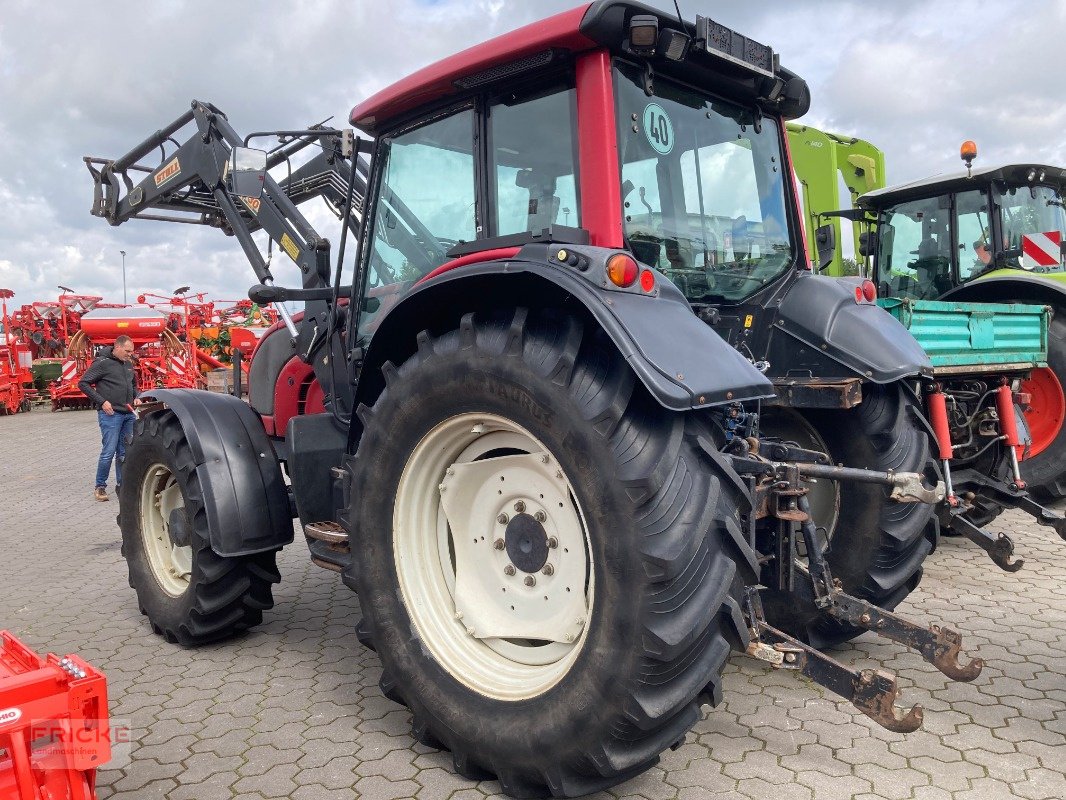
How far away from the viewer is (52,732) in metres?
2.16

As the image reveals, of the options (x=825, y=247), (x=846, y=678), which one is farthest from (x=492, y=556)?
(x=825, y=247)

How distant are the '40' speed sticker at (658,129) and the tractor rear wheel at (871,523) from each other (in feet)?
4.34

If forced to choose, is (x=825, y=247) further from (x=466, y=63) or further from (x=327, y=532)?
(x=327, y=532)

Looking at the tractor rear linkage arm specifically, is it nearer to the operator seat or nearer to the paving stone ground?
the paving stone ground

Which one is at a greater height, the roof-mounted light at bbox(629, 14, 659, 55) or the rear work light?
the roof-mounted light at bbox(629, 14, 659, 55)

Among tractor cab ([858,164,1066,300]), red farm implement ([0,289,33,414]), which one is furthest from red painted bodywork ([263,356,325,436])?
red farm implement ([0,289,33,414])

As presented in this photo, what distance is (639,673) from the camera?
2.20m

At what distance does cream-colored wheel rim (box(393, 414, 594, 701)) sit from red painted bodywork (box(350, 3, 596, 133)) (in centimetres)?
121

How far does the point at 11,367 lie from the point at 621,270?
18429mm

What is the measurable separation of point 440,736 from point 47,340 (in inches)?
744

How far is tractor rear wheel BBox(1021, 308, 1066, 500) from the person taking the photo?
6.29m

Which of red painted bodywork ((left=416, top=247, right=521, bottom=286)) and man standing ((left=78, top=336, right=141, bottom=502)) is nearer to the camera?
red painted bodywork ((left=416, top=247, right=521, bottom=286))

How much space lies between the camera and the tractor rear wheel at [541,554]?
2221 millimetres

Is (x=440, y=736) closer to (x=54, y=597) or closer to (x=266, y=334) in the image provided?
(x=266, y=334)
